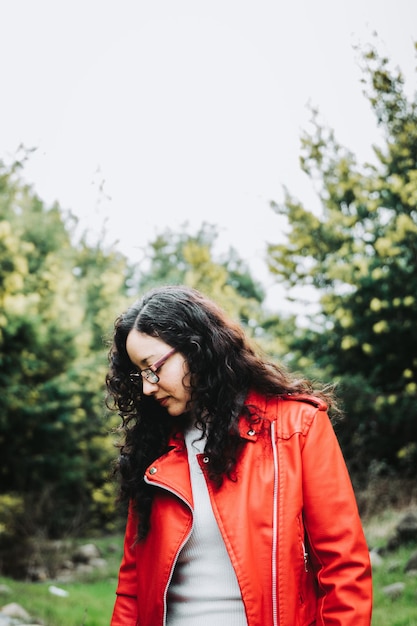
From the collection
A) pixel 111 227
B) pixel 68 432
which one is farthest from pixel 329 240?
pixel 68 432

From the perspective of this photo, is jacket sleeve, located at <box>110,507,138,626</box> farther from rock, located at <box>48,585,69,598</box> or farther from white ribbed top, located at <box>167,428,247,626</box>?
rock, located at <box>48,585,69,598</box>

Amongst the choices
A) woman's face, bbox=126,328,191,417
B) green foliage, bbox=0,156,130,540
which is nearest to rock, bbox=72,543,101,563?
green foliage, bbox=0,156,130,540

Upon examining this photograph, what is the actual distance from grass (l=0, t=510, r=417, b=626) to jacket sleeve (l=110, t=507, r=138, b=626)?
1.91 m

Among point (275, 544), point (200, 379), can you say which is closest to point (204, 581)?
point (275, 544)

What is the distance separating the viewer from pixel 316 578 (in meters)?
1.87

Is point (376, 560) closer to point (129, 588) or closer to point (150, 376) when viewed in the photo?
point (129, 588)

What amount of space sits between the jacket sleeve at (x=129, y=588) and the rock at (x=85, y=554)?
9552 mm

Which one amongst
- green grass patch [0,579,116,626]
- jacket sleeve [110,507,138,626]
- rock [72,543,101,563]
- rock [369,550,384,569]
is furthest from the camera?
rock [72,543,101,563]

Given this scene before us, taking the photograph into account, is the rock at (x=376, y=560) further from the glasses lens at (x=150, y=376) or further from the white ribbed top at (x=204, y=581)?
the glasses lens at (x=150, y=376)

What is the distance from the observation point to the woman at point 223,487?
1.79 metres

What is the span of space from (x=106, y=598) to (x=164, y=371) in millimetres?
5955

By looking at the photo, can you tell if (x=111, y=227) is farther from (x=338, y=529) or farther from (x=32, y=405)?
(x=338, y=529)

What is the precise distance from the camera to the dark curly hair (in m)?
2.06

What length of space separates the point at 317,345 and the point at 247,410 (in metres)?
7.24
